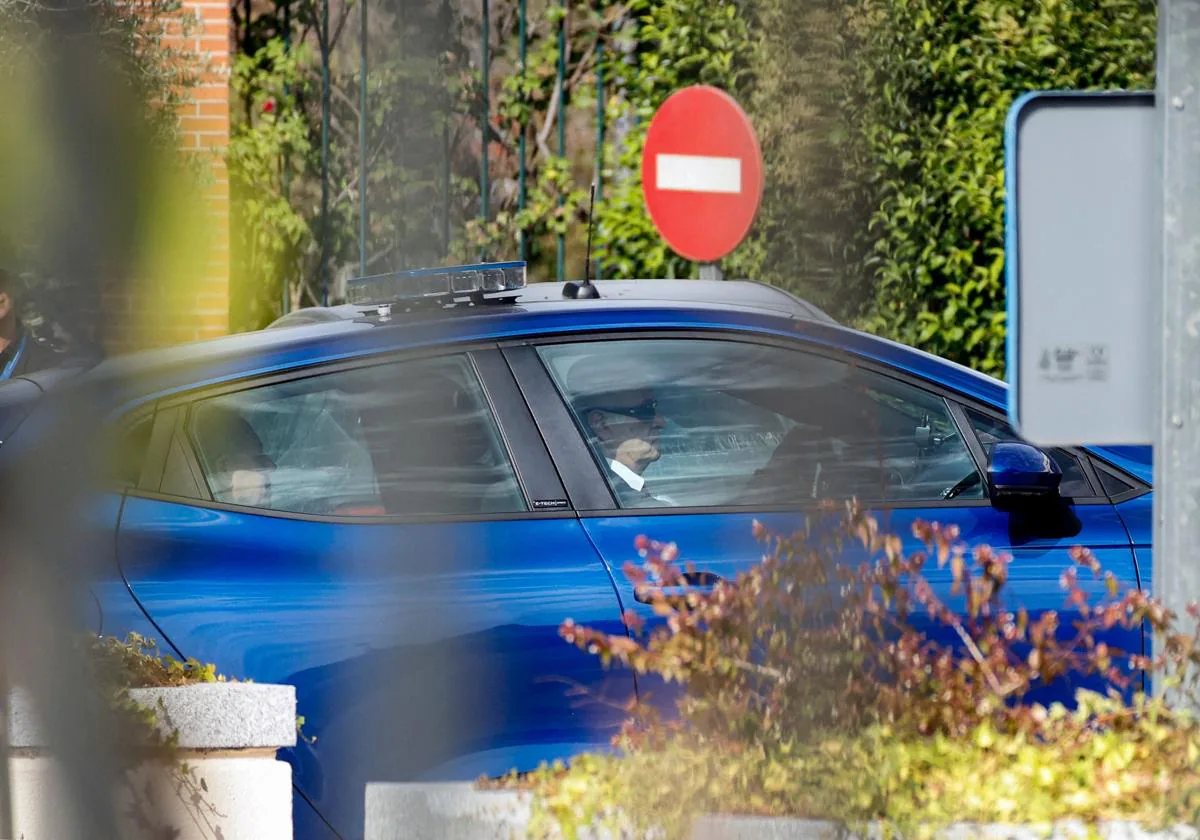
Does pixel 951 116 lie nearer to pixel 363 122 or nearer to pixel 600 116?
pixel 363 122

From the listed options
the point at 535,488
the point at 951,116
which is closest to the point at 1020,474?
the point at 951,116

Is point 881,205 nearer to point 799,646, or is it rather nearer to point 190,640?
point 799,646

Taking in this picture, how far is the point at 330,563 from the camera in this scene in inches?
97.3

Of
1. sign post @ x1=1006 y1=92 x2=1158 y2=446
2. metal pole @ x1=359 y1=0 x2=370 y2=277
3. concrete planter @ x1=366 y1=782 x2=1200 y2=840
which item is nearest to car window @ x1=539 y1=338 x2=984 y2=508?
sign post @ x1=1006 y1=92 x2=1158 y2=446

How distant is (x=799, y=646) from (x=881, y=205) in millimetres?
778

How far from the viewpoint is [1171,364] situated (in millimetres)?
1629

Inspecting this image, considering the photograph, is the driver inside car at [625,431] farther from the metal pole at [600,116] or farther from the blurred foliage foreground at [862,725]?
the metal pole at [600,116]

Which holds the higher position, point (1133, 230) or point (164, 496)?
point (1133, 230)

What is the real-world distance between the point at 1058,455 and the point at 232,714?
1.72 metres

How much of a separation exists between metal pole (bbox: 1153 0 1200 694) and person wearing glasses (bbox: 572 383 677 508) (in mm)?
1193

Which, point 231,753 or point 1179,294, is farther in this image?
point 231,753

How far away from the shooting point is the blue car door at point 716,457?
Result: 106 inches

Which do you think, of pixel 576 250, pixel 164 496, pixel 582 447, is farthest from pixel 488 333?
pixel 576 250

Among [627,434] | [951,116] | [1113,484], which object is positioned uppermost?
[951,116]
